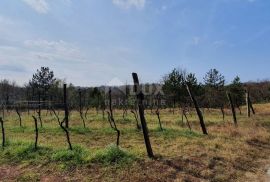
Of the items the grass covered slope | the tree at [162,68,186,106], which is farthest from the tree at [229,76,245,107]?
the grass covered slope

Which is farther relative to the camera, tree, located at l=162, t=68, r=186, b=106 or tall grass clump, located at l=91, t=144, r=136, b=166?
tree, located at l=162, t=68, r=186, b=106

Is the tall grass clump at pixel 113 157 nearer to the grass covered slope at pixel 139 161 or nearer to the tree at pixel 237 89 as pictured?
the grass covered slope at pixel 139 161

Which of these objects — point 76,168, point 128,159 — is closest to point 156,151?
point 128,159

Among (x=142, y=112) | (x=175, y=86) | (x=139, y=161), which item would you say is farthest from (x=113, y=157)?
(x=175, y=86)

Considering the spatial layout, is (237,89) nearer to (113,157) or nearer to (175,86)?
(175,86)

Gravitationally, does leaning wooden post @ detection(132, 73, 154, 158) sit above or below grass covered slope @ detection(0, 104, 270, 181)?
above

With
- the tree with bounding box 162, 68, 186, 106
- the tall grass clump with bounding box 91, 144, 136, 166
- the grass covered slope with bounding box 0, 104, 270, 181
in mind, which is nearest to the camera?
the grass covered slope with bounding box 0, 104, 270, 181

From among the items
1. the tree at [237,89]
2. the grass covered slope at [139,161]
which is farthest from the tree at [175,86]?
the grass covered slope at [139,161]

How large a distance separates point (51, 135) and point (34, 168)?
6.03 metres

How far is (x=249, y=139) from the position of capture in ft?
43.1

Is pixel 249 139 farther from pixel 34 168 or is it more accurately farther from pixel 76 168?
pixel 34 168

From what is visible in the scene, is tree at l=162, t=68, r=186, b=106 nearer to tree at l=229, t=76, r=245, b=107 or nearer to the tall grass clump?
tree at l=229, t=76, r=245, b=107

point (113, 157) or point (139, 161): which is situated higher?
point (113, 157)

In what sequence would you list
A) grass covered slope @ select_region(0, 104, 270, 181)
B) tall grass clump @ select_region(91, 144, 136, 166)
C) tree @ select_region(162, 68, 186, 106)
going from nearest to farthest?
grass covered slope @ select_region(0, 104, 270, 181) → tall grass clump @ select_region(91, 144, 136, 166) → tree @ select_region(162, 68, 186, 106)
